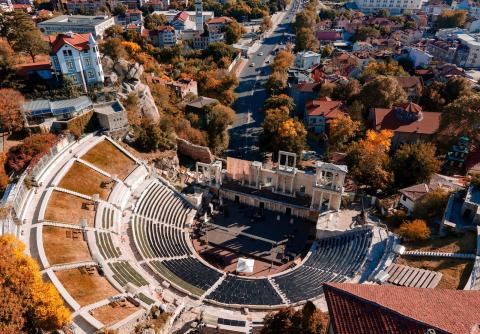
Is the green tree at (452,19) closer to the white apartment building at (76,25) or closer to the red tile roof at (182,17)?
the red tile roof at (182,17)

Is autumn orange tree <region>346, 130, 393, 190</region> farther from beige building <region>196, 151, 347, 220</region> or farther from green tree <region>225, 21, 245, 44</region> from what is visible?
green tree <region>225, 21, 245, 44</region>

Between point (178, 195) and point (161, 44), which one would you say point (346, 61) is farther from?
point (178, 195)

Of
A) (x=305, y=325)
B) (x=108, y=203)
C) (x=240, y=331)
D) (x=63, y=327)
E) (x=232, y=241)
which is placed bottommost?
(x=232, y=241)

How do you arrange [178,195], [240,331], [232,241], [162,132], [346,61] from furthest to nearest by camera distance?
[346,61], [162,132], [178,195], [232,241], [240,331]

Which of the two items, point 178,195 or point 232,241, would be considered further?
point 178,195

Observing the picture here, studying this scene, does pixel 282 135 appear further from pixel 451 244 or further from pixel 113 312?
pixel 113 312

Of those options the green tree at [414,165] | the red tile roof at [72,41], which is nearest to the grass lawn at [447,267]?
the green tree at [414,165]

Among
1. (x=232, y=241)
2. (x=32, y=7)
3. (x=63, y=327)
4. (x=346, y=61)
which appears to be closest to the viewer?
(x=63, y=327)

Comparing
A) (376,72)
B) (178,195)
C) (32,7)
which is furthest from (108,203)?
(32,7)
